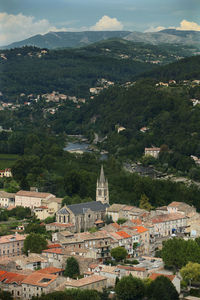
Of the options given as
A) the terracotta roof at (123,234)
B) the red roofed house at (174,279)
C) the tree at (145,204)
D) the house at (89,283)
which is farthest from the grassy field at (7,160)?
the red roofed house at (174,279)

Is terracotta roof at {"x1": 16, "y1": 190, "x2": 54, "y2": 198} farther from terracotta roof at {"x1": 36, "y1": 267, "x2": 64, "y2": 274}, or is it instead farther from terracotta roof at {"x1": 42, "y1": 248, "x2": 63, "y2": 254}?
terracotta roof at {"x1": 36, "y1": 267, "x2": 64, "y2": 274}

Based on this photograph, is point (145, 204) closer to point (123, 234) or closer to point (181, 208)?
point (181, 208)

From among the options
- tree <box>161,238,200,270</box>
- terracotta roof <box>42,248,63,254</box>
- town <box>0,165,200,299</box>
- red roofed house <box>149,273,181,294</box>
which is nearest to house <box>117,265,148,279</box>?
town <box>0,165,200,299</box>

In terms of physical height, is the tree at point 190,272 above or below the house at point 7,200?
above

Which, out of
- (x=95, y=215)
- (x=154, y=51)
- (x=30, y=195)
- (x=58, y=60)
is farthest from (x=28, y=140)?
(x=154, y=51)

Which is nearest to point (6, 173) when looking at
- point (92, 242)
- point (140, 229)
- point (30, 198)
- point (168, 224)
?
point (30, 198)

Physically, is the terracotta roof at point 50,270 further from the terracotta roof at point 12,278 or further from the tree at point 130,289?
the tree at point 130,289
